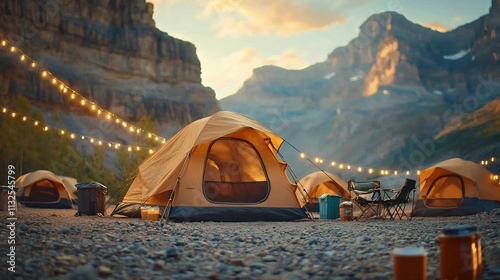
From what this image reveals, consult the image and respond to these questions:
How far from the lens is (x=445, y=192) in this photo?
1439 cm

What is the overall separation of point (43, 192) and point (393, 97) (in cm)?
10341

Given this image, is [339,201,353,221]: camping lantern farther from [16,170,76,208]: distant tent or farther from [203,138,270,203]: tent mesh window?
[16,170,76,208]: distant tent

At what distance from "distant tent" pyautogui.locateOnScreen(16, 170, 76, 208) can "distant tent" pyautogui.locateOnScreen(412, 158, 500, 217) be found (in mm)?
14836

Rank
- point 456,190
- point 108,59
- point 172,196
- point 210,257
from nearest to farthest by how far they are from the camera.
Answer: point 210,257 < point 172,196 < point 456,190 < point 108,59

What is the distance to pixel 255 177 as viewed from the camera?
1146cm

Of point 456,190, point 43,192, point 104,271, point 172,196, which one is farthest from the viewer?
point 43,192

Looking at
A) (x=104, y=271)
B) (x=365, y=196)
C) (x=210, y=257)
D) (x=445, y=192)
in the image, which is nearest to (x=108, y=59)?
(x=445, y=192)

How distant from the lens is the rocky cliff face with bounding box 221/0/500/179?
270 ft

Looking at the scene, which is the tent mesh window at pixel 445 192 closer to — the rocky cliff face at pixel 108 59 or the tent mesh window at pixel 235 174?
the tent mesh window at pixel 235 174

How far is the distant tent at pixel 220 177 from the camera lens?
988 cm

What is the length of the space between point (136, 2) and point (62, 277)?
62754 millimetres

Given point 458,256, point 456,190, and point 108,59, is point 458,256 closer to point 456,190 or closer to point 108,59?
point 456,190

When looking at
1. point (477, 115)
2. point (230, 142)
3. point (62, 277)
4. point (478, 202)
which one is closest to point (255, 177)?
point (230, 142)

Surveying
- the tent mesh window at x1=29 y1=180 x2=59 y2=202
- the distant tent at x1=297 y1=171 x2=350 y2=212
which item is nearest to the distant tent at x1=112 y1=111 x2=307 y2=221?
the distant tent at x1=297 y1=171 x2=350 y2=212
